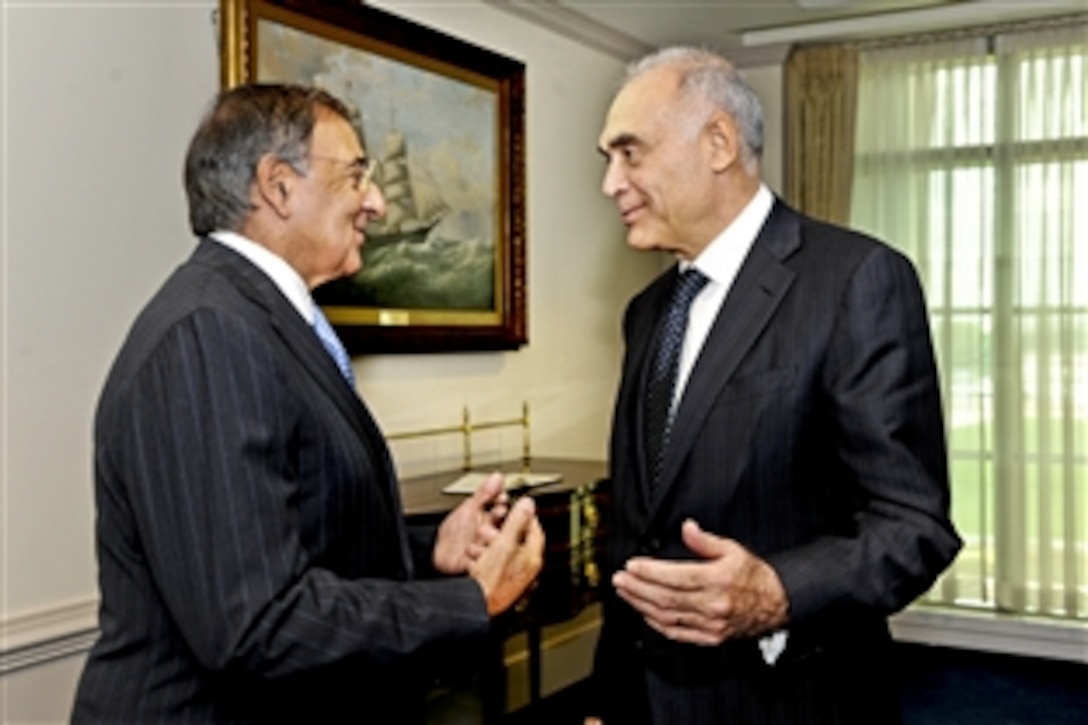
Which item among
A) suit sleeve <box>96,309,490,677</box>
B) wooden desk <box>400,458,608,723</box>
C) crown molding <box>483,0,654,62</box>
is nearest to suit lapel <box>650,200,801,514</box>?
suit sleeve <box>96,309,490,677</box>

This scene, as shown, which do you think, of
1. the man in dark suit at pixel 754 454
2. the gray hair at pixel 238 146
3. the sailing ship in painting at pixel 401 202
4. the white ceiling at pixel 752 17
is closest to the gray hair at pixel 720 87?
the man in dark suit at pixel 754 454

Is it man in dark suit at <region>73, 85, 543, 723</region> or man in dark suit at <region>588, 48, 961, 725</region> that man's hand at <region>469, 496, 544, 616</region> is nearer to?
man in dark suit at <region>73, 85, 543, 723</region>

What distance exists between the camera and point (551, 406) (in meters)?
4.98

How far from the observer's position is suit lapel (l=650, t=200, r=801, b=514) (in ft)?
5.84

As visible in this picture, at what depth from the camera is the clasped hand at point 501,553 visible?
5.14 ft

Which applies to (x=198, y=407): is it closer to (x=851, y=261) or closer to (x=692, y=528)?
(x=692, y=528)

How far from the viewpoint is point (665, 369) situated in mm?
1948

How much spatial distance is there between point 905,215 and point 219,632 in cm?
477

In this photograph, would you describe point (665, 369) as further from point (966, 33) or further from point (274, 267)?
point (966, 33)

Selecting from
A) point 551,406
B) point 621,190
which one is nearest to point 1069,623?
point 551,406

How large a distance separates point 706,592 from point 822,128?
4510 millimetres

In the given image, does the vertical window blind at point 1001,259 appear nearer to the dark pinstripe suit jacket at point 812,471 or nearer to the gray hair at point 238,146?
the dark pinstripe suit jacket at point 812,471

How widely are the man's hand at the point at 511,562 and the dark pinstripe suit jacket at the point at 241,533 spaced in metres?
0.04

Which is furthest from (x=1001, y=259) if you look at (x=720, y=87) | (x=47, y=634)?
(x=47, y=634)
